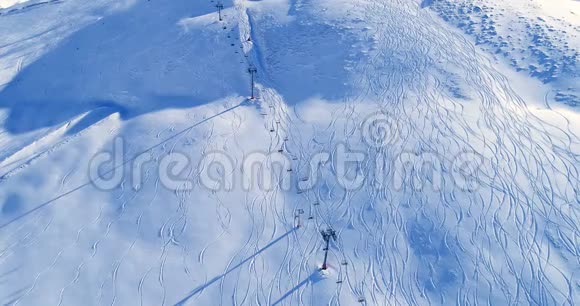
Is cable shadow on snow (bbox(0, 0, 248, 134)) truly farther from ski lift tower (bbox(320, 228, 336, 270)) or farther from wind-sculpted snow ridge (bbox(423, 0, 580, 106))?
wind-sculpted snow ridge (bbox(423, 0, 580, 106))

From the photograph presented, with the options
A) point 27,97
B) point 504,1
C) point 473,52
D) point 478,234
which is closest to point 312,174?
point 478,234

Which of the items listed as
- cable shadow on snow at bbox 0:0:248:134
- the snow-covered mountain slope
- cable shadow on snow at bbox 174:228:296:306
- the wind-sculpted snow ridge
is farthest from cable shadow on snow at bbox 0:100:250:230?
the wind-sculpted snow ridge

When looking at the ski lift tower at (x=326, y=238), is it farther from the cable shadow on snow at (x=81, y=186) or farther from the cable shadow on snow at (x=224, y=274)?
the cable shadow on snow at (x=81, y=186)

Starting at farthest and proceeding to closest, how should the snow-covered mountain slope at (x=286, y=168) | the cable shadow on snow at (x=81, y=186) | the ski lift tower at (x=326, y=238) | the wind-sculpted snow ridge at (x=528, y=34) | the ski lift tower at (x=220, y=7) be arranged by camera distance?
the ski lift tower at (x=220, y=7)
the wind-sculpted snow ridge at (x=528, y=34)
the cable shadow on snow at (x=81, y=186)
the snow-covered mountain slope at (x=286, y=168)
the ski lift tower at (x=326, y=238)

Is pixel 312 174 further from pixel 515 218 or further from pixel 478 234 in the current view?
pixel 515 218

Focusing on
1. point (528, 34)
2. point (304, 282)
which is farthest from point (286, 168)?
point (528, 34)

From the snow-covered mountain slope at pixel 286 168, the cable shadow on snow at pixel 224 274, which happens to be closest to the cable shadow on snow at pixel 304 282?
the snow-covered mountain slope at pixel 286 168
